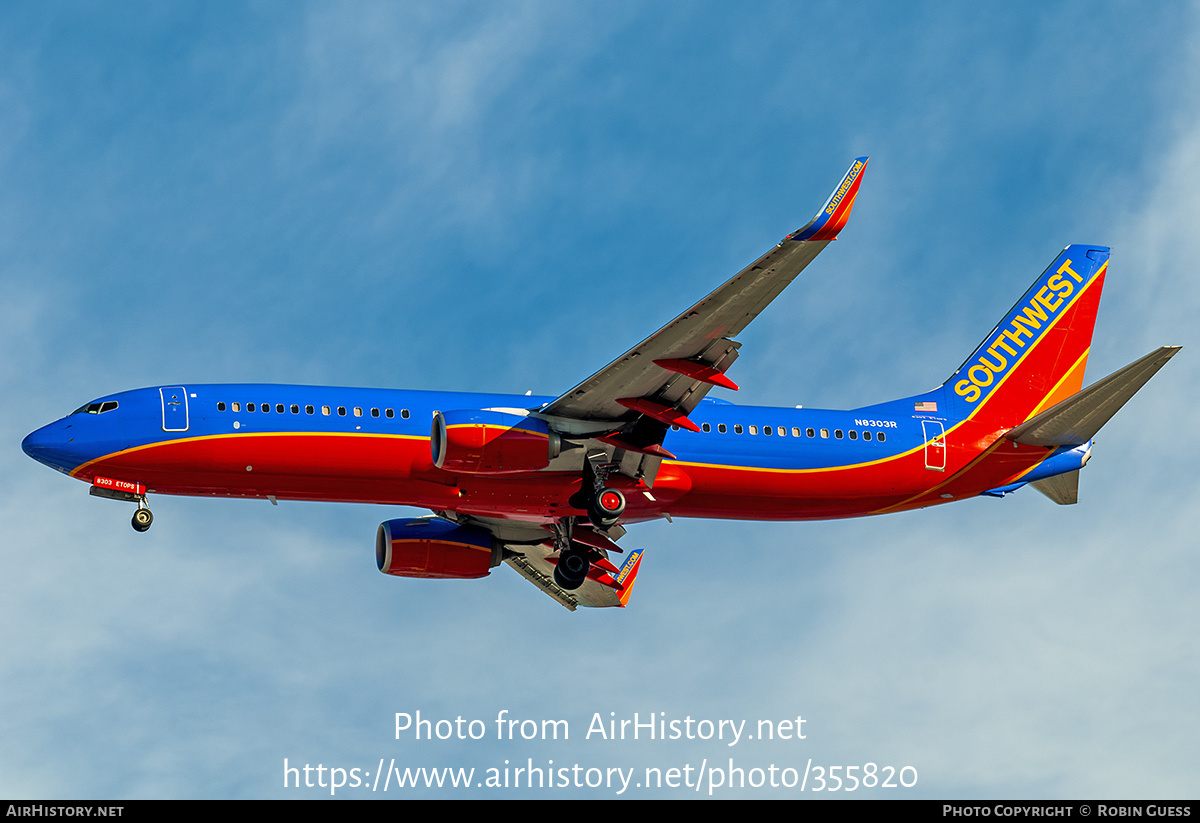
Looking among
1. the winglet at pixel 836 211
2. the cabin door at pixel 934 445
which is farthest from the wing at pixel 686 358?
the cabin door at pixel 934 445

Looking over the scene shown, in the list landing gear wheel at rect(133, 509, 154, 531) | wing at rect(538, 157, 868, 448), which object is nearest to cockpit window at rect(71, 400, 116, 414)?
landing gear wheel at rect(133, 509, 154, 531)

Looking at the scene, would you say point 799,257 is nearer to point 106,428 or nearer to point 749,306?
point 749,306

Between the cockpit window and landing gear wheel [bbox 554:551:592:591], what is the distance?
14083 mm

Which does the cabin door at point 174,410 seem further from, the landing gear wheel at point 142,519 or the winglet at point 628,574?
the winglet at point 628,574

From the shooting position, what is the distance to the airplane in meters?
39.9

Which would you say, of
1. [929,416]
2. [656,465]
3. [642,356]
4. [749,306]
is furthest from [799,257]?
[929,416]

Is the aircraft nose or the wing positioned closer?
the wing

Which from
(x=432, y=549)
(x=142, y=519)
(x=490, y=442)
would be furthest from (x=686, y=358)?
(x=142, y=519)

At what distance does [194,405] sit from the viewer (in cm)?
4044

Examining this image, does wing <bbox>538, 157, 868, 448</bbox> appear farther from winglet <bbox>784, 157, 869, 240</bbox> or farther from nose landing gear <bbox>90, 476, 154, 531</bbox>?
nose landing gear <bbox>90, 476, 154, 531</bbox>

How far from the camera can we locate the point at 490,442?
131 feet

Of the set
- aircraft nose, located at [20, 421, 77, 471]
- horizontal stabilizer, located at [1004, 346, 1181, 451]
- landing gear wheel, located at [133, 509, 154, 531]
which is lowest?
landing gear wheel, located at [133, 509, 154, 531]

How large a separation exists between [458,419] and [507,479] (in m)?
2.56

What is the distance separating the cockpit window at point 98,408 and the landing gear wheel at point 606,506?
13653 mm
